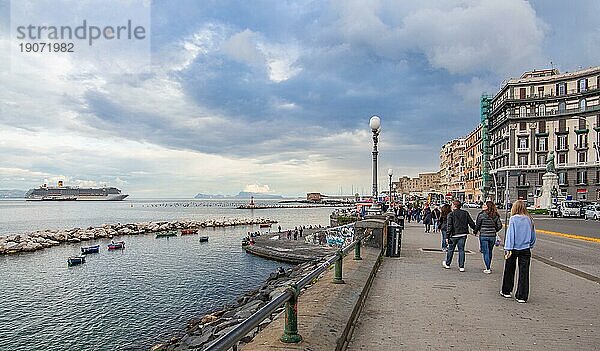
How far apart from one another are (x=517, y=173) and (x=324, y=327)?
72.0m

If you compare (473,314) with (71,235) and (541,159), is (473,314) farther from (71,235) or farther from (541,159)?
(541,159)

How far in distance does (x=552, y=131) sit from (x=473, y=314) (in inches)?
2813

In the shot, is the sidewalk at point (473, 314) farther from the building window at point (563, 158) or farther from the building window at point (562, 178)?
the building window at point (563, 158)

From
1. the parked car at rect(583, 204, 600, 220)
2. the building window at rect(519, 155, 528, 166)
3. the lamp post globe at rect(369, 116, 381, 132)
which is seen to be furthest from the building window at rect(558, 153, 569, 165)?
the lamp post globe at rect(369, 116, 381, 132)

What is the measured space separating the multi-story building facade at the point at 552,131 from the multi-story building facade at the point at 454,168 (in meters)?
31.2

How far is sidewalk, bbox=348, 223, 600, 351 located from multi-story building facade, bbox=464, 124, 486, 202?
8180 cm

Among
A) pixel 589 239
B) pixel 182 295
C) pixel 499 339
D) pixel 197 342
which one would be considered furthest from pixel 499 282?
pixel 182 295

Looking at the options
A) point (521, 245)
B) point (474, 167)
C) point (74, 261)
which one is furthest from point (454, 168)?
point (521, 245)

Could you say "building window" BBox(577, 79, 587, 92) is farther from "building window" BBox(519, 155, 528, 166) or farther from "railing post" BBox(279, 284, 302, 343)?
"railing post" BBox(279, 284, 302, 343)


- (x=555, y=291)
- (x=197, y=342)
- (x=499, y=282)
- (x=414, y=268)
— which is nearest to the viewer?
(x=555, y=291)

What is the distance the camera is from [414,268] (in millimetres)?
10711

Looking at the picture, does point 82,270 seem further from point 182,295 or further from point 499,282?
point 499,282

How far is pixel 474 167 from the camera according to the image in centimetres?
9512

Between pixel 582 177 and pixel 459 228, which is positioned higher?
pixel 582 177
